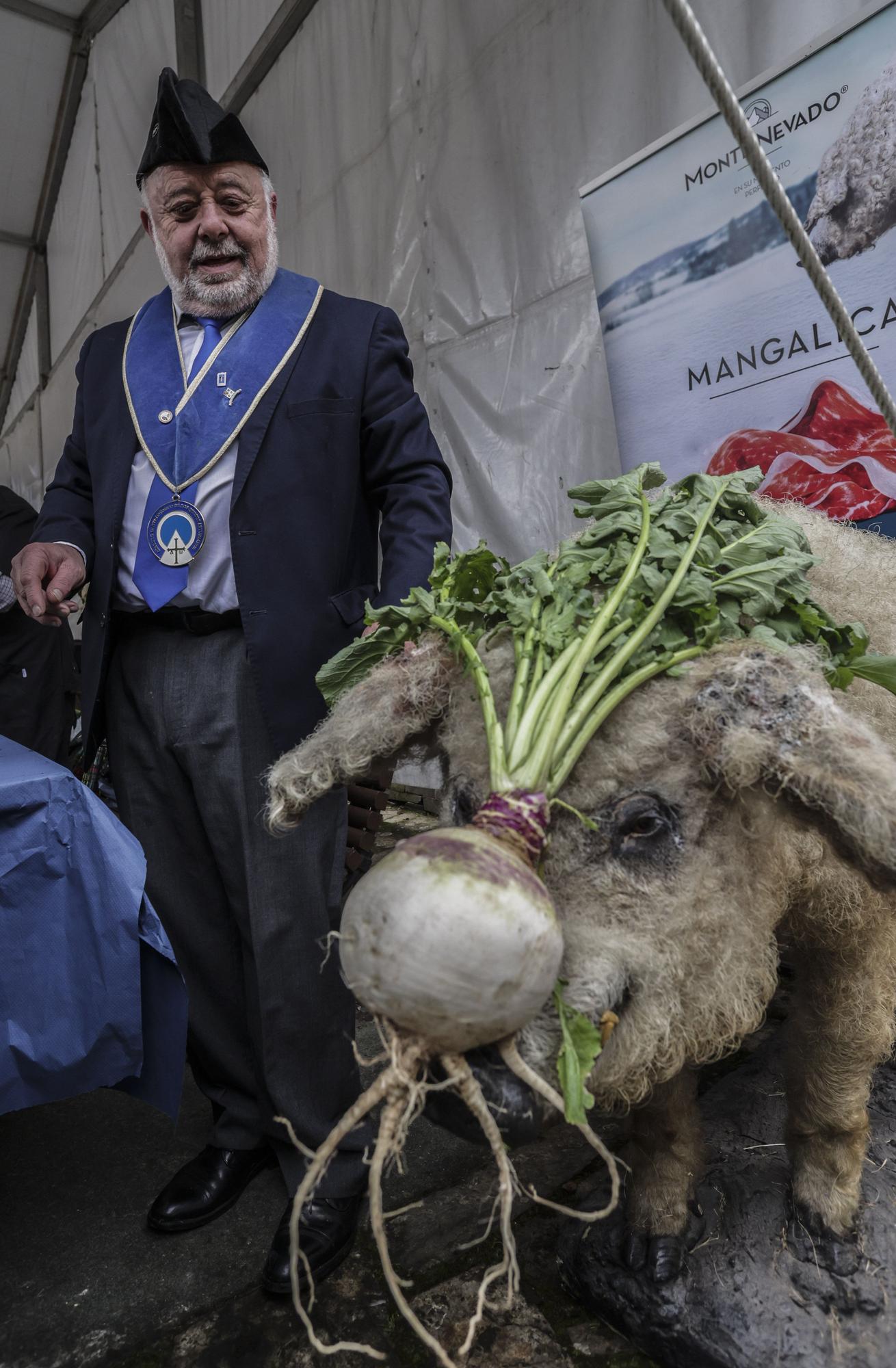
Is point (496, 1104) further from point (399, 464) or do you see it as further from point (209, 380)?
point (209, 380)

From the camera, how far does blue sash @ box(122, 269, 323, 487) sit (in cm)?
219

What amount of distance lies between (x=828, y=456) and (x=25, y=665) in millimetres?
3617

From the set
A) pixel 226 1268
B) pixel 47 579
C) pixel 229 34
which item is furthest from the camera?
pixel 229 34

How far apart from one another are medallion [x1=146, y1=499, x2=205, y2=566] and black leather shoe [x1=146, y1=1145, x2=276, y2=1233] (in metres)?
1.47

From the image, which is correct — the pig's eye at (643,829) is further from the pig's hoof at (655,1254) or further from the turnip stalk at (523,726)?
the pig's hoof at (655,1254)

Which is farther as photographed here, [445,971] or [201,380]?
[201,380]

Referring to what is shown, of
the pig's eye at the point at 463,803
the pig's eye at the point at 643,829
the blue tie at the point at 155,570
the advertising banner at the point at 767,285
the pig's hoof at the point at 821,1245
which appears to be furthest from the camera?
the blue tie at the point at 155,570

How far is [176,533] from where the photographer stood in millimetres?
2137

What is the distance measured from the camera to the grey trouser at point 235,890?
83.0 inches

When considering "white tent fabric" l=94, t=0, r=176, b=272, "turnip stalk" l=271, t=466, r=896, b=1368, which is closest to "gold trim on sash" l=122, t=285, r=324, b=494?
"turnip stalk" l=271, t=466, r=896, b=1368

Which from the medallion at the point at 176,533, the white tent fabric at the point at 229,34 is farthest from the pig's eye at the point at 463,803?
the white tent fabric at the point at 229,34

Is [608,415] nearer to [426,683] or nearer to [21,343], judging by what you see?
[426,683]

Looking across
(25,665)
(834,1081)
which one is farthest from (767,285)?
(25,665)

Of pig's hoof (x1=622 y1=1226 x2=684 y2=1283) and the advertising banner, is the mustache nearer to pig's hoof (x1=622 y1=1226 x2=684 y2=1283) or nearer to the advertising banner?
the advertising banner
